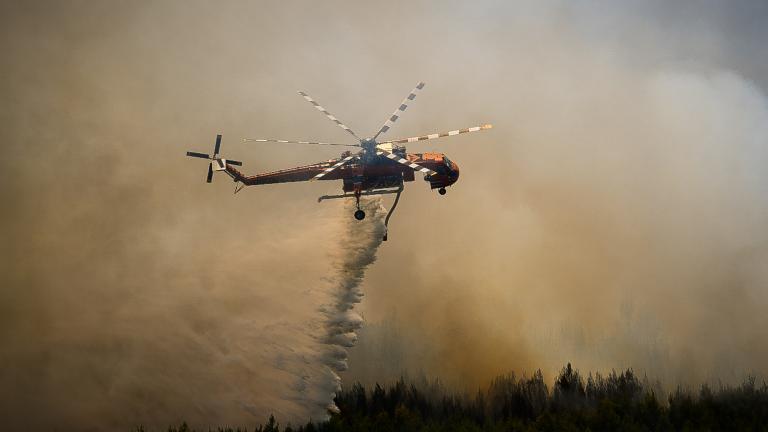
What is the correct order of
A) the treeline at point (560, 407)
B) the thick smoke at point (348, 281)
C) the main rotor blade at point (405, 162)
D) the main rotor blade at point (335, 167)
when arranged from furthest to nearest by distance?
1. the treeline at point (560, 407)
2. the thick smoke at point (348, 281)
3. the main rotor blade at point (405, 162)
4. the main rotor blade at point (335, 167)

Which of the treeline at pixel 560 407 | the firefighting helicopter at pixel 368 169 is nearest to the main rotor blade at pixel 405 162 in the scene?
the firefighting helicopter at pixel 368 169

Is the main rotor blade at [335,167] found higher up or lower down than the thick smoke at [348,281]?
higher up

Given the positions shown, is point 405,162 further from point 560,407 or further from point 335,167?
point 560,407

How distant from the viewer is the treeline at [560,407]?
73812 millimetres

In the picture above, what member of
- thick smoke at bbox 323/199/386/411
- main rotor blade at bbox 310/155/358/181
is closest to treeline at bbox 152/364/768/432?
thick smoke at bbox 323/199/386/411

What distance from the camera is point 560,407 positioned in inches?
3292

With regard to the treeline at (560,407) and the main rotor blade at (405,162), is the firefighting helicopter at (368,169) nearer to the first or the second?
the main rotor blade at (405,162)

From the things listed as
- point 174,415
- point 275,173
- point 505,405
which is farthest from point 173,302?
point 505,405

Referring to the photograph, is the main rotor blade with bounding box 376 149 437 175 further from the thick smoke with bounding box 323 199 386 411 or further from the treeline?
the treeline

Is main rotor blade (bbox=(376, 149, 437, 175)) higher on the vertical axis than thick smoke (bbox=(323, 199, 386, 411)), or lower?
higher

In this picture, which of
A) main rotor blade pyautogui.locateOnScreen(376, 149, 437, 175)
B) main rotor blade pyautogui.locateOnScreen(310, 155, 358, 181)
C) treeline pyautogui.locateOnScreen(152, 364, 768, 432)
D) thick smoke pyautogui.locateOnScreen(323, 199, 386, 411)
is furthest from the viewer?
treeline pyautogui.locateOnScreen(152, 364, 768, 432)

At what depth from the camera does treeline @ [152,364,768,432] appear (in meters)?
73.8

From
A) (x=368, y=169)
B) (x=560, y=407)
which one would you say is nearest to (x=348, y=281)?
(x=368, y=169)

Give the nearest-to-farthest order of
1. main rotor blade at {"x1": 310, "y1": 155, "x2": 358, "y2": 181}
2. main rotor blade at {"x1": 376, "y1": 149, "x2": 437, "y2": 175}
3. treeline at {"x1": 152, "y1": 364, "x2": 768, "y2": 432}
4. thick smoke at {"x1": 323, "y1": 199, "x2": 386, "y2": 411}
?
main rotor blade at {"x1": 310, "y1": 155, "x2": 358, "y2": 181}, main rotor blade at {"x1": 376, "y1": 149, "x2": 437, "y2": 175}, thick smoke at {"x1": 323, "y1": 199, "x2": 386, "y2": 411}, treeline at {"x1": 152, "y1": 364, "x2": 768, "y2": 432}
